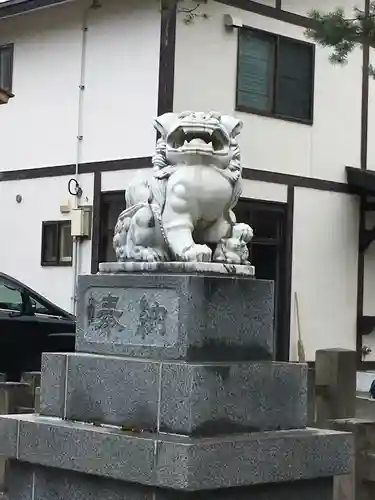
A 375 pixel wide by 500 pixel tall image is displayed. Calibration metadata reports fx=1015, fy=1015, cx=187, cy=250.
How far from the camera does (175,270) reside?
5555mm

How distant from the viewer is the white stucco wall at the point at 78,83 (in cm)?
1459

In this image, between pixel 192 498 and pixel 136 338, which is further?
pixel 136 338

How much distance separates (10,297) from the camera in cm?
1266

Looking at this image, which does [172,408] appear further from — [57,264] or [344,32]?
[57,264]

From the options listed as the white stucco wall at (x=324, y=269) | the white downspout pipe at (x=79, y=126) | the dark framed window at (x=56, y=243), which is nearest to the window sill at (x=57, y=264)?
the dark framed window at (x=56, y=243)

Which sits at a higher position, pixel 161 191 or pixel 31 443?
pixel 161 191

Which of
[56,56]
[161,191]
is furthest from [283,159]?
[161,191]

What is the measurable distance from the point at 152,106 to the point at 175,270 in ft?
29.7

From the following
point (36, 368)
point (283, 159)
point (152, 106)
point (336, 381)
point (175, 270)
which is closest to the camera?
point (175, 270)

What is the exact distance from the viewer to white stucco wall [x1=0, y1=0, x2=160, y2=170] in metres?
14.6

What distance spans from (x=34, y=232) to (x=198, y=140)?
35.6 ft

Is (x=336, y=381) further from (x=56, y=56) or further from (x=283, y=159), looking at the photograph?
(x=56, y=56)

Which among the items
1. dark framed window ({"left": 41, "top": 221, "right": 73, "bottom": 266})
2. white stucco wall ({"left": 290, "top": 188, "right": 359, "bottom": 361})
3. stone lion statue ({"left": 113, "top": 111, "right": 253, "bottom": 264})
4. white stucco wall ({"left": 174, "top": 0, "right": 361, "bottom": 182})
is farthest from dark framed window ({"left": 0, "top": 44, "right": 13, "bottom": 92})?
stone lion statue ({"left": 113, "top": 111, "right": 253, "bottom": 264})

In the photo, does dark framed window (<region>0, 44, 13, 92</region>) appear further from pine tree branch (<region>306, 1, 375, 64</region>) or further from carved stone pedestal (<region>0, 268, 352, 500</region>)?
carved stone pedestal (<region>0, 268, 352, 500</region>)
